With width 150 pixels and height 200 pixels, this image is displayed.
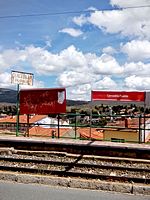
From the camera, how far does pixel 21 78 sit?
616 inches

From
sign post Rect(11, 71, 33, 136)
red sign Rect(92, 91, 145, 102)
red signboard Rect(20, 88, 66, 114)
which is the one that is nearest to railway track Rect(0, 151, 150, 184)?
red signboard Rect(20, 88, 66, 114)

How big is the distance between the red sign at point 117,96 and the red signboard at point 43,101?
1.40 m

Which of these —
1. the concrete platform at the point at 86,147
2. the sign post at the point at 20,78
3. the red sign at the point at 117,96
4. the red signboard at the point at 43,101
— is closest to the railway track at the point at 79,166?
the concrete platform at the point at 86,147

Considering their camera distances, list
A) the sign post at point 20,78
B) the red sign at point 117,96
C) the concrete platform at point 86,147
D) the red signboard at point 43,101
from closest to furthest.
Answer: the concrete platform at point 86,147 → the red sign at point 117,96 → the red signboard at point 43,101 → the sign post at point 20,78

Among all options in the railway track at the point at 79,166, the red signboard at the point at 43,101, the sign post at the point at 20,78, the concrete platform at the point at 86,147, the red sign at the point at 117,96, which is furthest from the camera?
the sign post at the point at 20,78

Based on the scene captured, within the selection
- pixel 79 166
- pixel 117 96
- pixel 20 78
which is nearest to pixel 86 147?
pixel 79 166

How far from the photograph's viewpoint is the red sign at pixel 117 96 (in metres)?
14.5

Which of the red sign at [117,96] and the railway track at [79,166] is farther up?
the red sign at [117,96]

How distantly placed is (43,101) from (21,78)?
56.9 inches

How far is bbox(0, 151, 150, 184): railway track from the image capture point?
916 centimetres

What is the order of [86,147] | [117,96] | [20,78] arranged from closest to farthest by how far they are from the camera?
1. [86,147]
2. [117,96]
3. [20,78]

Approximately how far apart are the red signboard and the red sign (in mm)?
1402

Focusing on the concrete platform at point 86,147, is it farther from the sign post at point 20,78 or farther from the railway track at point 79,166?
the sign post at point 20,78

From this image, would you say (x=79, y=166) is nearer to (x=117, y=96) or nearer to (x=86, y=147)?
(x=86, y=147)
